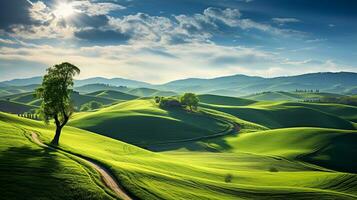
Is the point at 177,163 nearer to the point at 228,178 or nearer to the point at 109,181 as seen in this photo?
the point at 228,178

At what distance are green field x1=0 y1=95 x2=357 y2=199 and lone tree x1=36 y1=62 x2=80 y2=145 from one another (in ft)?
17.1

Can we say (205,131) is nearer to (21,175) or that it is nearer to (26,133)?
(26,133)

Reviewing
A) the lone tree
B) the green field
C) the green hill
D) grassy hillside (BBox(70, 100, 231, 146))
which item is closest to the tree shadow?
the green field

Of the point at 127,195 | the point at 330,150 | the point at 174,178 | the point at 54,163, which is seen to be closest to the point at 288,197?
the point at 174,178

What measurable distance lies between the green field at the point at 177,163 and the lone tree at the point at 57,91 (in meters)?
5.20

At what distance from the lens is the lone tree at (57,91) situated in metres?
60.8

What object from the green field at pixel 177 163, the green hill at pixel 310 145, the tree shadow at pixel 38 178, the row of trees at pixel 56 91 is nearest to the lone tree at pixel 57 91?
the row of trees at pixel 56 91

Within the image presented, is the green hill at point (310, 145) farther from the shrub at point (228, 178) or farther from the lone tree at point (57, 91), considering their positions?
the lone tree at point (57, 91)

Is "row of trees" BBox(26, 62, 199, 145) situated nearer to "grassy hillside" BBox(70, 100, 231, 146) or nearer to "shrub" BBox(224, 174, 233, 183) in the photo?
"shrub" BBox(224, 174, 233, 183)

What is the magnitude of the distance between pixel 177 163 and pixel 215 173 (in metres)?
9.54

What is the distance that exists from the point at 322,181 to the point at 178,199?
140ft

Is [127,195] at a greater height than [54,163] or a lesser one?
lesser

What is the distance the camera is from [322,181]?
72812 mm

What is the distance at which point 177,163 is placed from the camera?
7738 centimetres
